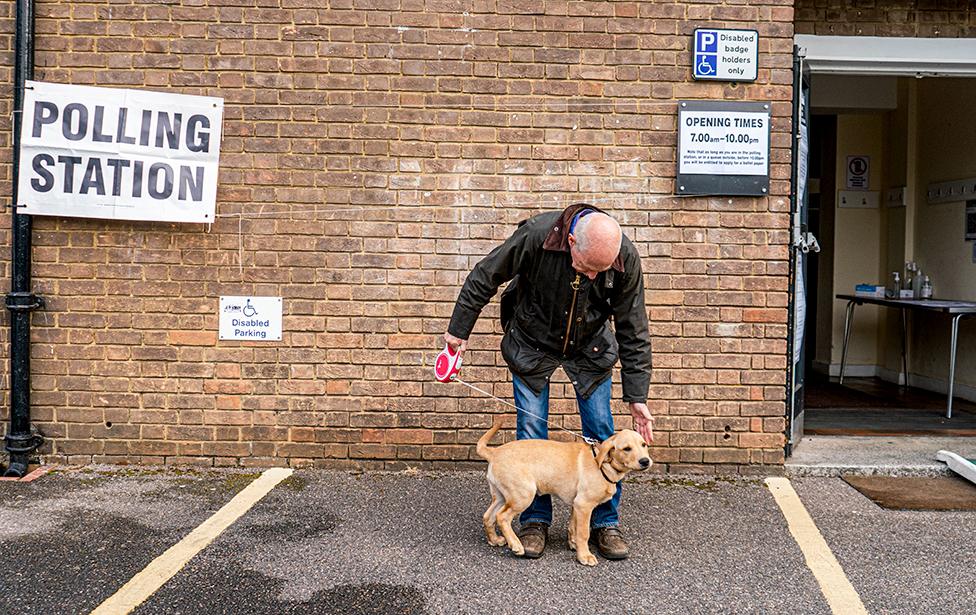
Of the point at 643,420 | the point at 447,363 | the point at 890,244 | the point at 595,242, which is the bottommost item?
the point at 643,420

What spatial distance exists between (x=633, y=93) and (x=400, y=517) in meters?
3.12

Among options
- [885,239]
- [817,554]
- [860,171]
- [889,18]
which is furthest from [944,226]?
[817,554]

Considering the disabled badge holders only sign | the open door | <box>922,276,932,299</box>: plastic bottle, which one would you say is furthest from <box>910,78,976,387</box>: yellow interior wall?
the disabled badge holders only sign

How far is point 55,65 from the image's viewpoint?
570 cm

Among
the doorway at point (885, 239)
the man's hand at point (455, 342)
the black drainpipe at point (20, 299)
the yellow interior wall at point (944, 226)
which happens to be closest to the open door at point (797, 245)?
the doorway at point (885, 239)

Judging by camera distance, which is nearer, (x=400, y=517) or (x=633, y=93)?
(x=400, y=517)

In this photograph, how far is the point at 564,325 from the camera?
14.4ft

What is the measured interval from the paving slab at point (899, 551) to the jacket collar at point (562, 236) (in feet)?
6.12

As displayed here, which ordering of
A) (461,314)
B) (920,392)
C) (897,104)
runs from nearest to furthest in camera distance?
(461,314) < (920,392) < (897,104)

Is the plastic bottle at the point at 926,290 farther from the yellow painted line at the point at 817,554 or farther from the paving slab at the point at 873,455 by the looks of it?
the yellow painted line at the point at 817,554

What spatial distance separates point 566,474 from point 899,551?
180 cm

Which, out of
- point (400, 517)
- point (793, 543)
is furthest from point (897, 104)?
point (400, 517)

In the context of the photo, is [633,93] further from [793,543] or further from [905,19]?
[793,543]

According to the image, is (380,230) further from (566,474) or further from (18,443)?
(18,443)
